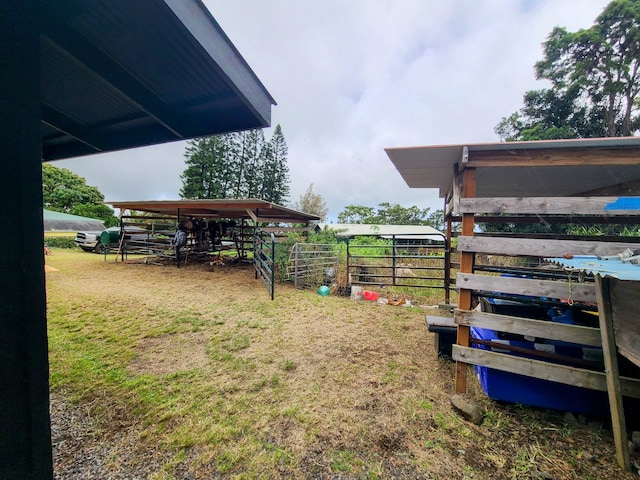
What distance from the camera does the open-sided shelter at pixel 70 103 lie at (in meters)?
0.78

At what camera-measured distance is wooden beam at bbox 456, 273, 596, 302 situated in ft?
6.17

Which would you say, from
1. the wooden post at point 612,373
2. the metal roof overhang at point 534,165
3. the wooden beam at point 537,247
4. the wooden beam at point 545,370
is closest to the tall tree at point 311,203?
the metal roof overhang at point 534,165

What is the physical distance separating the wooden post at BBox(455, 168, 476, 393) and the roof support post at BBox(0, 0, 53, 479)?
2.73m

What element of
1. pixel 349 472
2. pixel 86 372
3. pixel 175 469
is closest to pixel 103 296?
pixel 86 372

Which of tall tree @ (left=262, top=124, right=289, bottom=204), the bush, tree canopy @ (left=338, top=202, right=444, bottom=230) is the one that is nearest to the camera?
the bush

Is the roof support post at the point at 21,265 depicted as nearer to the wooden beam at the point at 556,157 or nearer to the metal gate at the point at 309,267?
the wooden beam at the point at 556,157

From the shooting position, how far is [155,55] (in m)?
1.47

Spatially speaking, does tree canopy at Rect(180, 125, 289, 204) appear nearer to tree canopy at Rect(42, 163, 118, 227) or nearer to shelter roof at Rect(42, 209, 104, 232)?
tree canopy at Rect(42, 163, 118, 227)

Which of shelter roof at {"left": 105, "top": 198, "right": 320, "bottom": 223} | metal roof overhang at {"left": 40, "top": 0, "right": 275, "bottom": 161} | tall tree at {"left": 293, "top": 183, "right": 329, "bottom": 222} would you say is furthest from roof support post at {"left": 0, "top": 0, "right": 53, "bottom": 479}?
tall tree at {"left": 293, "top": 183, "right": 329, "bottom": 222}

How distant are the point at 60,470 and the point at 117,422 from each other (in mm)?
396

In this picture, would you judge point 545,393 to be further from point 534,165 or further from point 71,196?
point 71,196

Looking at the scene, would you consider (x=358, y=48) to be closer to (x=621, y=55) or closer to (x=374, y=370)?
(x=374, y=370)

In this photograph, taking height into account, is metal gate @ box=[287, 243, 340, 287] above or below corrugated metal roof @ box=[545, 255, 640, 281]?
below

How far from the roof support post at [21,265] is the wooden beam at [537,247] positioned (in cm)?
273
